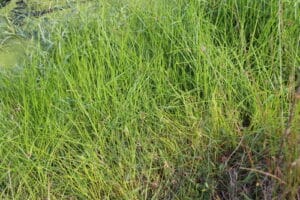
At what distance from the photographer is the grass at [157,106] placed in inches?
60.2

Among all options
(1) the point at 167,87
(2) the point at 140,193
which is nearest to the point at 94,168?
(2) the point at 140,193

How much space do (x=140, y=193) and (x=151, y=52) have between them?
628 mm

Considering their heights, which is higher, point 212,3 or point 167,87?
point 212,3

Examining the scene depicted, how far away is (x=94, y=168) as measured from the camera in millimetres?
1576

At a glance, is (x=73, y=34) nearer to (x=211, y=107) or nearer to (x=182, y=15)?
(x=182, y=15)

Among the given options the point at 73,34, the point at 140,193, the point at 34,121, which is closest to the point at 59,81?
the point at 34,121

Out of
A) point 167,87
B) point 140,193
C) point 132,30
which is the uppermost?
point 132,30

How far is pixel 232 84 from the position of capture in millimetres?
1694

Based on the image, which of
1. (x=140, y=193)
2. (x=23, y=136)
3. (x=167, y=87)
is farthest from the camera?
(x=167, y=87)

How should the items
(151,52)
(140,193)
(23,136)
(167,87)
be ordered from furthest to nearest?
(151,52), (167,87), (23,136), (140,193)

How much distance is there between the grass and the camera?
1.53m

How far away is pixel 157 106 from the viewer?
1732 millimetres

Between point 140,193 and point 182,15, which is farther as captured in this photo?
point 182,15

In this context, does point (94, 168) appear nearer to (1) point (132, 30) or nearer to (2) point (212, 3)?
(1) point (132, 30)
